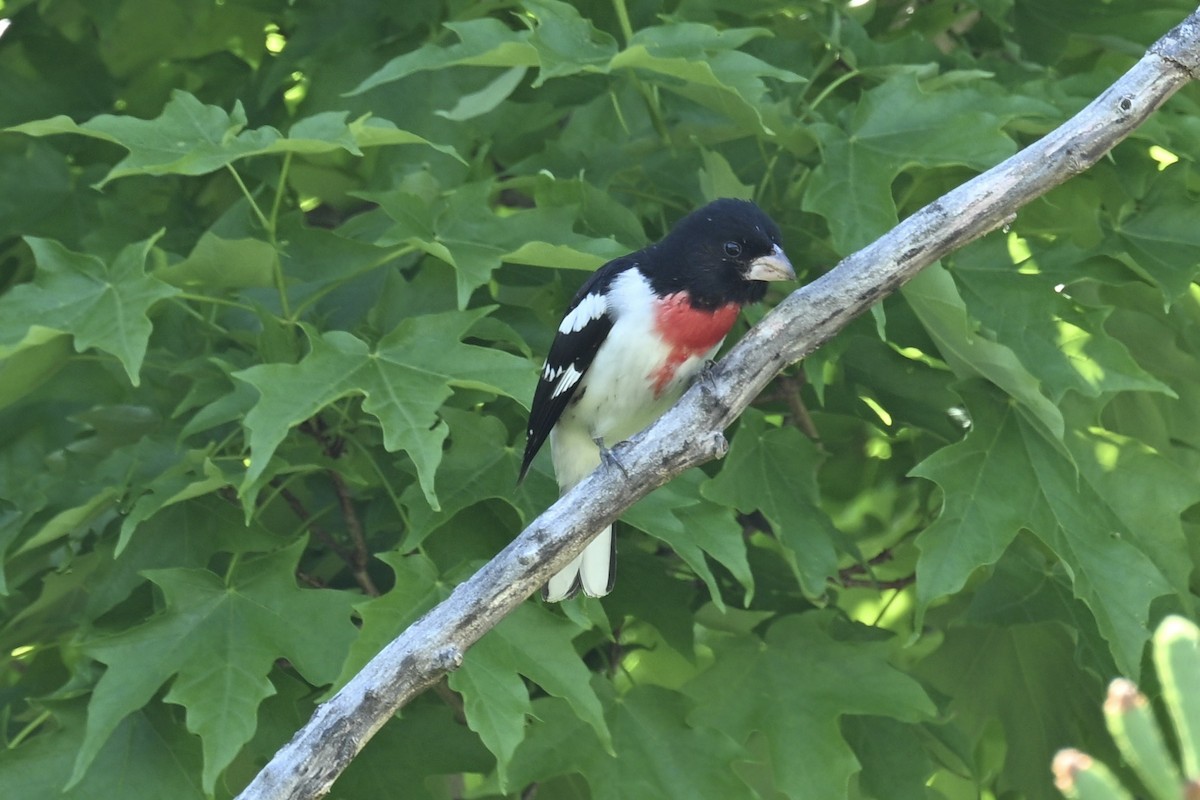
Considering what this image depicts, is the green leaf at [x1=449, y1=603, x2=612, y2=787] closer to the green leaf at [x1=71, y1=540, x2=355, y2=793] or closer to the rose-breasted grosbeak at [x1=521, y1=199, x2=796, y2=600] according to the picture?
the green leaf at [x1=71, y1=540, x2=355, y2=793]

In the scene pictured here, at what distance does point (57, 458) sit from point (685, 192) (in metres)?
1.91

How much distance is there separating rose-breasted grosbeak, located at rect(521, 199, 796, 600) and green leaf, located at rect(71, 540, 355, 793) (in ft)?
2.62

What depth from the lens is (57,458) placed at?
12.6ft

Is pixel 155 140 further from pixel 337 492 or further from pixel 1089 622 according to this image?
pixel 1089 622

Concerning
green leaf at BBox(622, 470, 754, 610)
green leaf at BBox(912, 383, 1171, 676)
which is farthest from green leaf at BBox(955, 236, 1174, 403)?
green leaf at BBox(622, 470, 754, 610)

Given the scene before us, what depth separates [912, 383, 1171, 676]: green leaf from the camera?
124 inches

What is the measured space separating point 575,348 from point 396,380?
2.91ft

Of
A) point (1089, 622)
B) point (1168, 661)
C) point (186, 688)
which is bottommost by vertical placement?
point (1089, 622)

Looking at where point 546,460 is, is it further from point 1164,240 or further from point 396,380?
point 1164,240

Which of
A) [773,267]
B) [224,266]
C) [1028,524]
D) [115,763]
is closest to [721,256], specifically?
[773,267]

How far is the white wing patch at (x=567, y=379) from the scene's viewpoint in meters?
3.81

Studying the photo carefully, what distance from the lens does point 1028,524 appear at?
10.7ft

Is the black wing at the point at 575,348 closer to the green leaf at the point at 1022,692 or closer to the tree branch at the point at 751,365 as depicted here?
the tree branch at the point at 751,365

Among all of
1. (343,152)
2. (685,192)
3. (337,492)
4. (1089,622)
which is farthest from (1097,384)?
(343,152)
